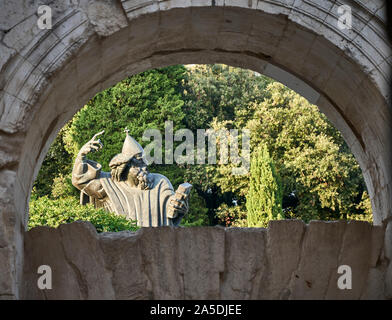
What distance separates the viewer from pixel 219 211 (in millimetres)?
19891

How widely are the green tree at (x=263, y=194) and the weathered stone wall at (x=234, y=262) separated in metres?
13.1

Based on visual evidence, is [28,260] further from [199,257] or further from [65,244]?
[199,257]

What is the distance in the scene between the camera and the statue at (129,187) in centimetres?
932

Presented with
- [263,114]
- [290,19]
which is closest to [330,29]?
[290,19]

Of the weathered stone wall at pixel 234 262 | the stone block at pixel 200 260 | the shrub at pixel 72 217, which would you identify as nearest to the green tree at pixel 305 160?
the shrub at pixel 72 217

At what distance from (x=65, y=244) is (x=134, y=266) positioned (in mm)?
463

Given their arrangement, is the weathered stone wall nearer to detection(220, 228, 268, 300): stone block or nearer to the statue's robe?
detection(220, 228, 268, 300): stone block

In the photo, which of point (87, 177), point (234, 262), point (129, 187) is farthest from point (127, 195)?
point (234, 262)

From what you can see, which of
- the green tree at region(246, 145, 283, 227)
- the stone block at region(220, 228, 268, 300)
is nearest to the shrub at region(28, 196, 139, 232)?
the stone block at region(220, 228, 268, 300)

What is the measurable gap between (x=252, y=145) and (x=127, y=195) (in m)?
9.83

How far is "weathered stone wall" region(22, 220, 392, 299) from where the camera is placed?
3.36m

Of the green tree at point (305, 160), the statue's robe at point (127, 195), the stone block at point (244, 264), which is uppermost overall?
the green tree at point (305, 160)

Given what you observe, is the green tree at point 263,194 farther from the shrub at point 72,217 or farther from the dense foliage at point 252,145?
the shrub at point 72,217

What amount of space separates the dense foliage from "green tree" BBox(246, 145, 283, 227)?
0.10 m
